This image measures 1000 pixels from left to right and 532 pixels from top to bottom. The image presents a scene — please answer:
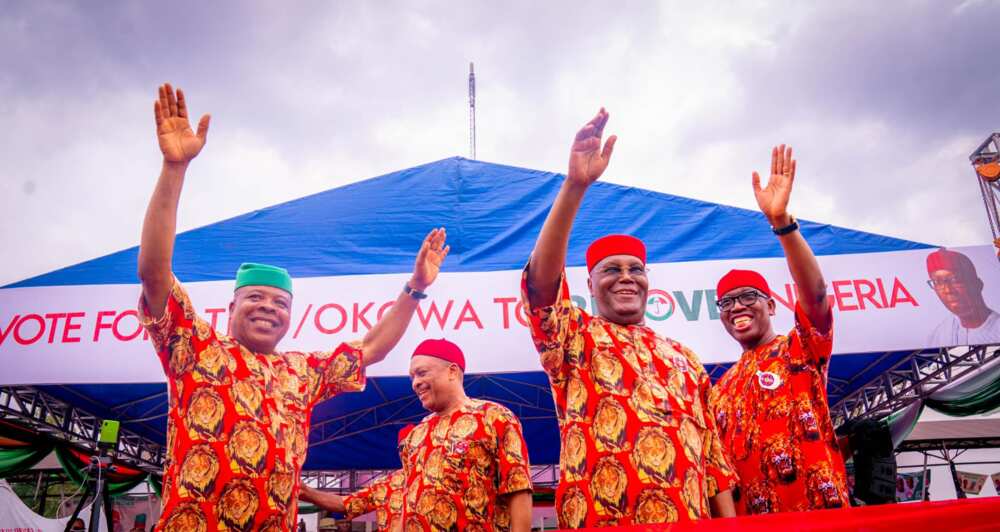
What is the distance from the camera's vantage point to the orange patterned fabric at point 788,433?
7.72ft

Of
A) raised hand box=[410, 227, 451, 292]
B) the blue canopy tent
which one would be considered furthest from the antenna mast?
raised hand box=[410, 227, 451, 292]

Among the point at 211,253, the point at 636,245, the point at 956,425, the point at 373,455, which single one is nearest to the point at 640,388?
the point at 636,245

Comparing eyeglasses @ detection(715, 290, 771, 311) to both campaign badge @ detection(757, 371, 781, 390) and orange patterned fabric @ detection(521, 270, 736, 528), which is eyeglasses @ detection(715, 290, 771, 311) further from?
Result: orange patterned fabric @ detection(521, 270, 736, 528)

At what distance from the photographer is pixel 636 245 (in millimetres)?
2178

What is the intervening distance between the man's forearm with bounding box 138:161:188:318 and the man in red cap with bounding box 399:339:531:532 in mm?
1220

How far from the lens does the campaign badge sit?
253 centimetres

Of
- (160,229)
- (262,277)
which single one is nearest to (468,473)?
(262,277)

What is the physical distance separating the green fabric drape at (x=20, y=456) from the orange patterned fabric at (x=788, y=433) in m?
6.30

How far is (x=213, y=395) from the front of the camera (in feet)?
7.20

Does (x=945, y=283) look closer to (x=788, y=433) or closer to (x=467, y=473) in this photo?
(x=788, y=433)

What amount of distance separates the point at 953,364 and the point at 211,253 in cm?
656

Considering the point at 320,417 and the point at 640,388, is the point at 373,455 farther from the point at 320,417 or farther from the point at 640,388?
the point at 640,388

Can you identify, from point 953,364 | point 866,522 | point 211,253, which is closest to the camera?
point 866,522

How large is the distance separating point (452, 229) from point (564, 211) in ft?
11.3
